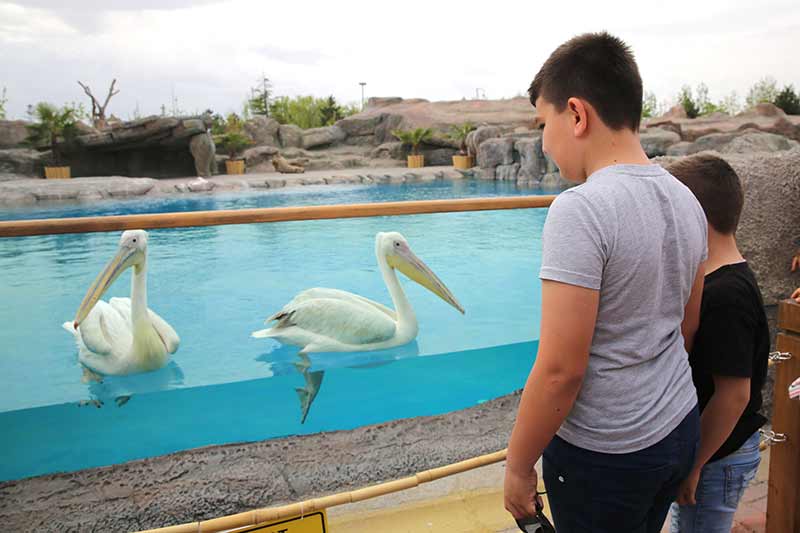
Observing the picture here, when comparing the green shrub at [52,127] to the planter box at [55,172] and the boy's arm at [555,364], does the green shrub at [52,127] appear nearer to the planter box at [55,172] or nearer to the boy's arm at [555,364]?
the planter box at [55,172]

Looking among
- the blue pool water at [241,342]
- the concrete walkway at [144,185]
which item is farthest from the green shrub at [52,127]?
the blue pool water at [241,342]

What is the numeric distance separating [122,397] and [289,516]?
125cm

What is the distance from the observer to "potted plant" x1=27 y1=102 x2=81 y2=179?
16.8 m

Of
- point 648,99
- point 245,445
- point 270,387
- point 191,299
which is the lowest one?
point 245,445

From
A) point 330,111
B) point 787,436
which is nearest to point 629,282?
point 787,436

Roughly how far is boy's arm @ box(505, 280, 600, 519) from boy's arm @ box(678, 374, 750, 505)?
376 mm

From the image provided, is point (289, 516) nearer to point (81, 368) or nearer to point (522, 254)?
point (81, 368)

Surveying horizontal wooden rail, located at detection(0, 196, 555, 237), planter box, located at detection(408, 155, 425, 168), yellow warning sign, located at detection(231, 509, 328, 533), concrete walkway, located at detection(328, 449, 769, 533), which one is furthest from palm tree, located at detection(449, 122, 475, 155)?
yellow warning sign, located at detection(231, 509, 328, 533)

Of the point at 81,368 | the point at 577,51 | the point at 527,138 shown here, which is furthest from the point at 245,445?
the point at 527,138

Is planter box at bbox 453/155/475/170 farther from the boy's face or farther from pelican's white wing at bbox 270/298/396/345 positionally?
the boy's face

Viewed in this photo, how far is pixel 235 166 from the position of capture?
19.2 meters

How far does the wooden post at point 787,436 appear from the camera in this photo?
4.91 feet

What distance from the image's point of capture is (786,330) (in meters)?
1.53

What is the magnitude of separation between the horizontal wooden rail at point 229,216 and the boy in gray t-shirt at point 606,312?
1393mm
